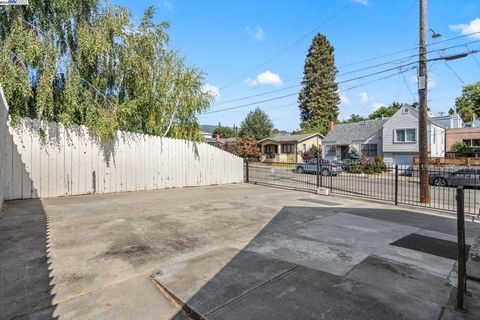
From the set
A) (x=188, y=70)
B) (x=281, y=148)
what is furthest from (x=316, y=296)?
(x=281, y=148)

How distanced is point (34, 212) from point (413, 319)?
805 cm

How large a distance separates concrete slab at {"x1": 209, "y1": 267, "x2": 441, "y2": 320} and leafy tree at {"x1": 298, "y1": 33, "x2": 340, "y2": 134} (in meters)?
44.9

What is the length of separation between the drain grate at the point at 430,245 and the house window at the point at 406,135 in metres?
22.8

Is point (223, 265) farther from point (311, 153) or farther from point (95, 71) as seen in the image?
point (311, 153)

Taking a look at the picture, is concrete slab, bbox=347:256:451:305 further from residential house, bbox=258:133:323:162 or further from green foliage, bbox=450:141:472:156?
residential house, bbox=258:133:323:162

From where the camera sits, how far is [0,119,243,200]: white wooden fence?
845 centimetres

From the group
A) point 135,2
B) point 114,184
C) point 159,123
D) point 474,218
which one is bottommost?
point 474,218

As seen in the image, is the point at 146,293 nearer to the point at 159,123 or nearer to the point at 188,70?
the point at 159,123

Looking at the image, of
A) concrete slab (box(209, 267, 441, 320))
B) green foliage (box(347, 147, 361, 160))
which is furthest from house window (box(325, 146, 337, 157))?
concrete slab (box(209, 267, 441, 320))

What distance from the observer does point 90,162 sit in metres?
9.95

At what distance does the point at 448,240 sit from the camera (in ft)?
16.8

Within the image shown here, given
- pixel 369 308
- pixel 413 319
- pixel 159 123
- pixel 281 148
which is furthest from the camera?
pixel 281 148

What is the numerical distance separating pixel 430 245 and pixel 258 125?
43183mm

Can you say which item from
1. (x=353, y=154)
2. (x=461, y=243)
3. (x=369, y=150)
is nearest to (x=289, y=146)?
(x=353, y=154)
